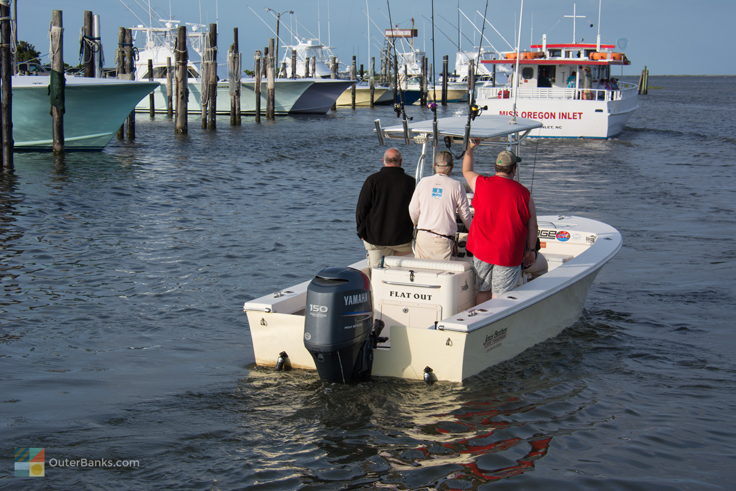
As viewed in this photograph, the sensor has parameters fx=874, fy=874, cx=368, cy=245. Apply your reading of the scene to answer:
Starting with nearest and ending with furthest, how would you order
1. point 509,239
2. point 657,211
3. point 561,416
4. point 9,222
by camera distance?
point 561,416, point 509,239, point 9,222, point 657,211

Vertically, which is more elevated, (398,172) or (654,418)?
(398,172)

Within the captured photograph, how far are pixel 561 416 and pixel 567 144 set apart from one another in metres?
26.3

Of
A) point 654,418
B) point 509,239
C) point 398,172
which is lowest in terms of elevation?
point 654,418

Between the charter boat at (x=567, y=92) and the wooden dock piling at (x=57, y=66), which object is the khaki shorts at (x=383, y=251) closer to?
the wooden dock piling at (x=57, y=66)

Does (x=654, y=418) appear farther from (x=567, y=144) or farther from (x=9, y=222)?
(x=567, y=144)

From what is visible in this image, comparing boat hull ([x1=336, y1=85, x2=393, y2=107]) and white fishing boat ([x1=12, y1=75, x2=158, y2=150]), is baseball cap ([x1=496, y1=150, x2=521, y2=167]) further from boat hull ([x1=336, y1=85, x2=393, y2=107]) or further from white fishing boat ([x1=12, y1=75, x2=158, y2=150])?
boat hull ([x1=336, y1=85, x2=393, y2=107])

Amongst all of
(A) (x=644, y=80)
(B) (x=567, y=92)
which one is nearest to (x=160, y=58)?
(B) (x=567, y=92)

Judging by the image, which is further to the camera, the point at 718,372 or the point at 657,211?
the point at 657,211

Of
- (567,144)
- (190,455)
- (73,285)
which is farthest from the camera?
(567,144)

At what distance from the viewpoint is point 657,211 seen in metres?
17.8

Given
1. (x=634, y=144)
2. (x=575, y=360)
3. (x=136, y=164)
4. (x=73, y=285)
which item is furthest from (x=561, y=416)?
(x=634, y=144)

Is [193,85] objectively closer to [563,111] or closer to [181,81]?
[181,81]
